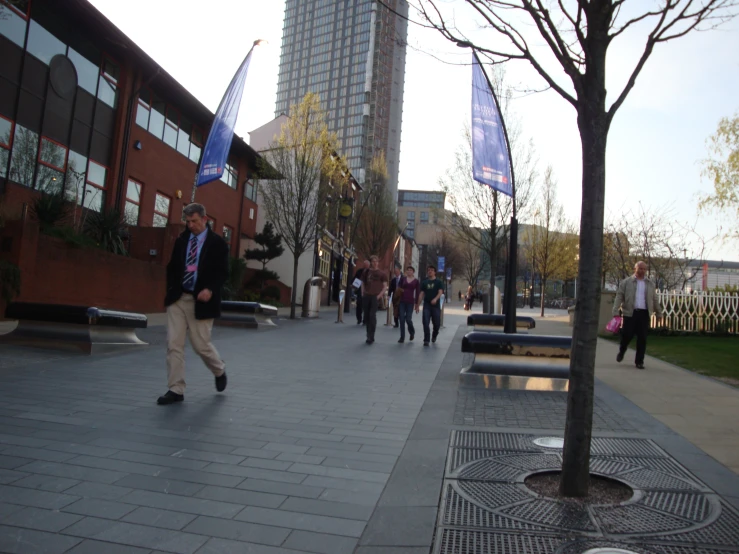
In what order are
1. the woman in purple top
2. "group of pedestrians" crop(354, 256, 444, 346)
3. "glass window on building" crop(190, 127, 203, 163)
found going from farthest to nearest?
"glass window on building" crop(190, 127, 203, 163)
the woman in purple top
"group of pedestrians" crop(354, 256, 444, 346)

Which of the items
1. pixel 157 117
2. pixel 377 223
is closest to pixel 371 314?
pixel 157 117

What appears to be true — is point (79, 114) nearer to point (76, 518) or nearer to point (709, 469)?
point (76, 518)

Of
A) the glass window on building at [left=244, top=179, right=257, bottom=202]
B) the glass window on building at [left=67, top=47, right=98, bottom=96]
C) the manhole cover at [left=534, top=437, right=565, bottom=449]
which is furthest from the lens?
the glass window on building at [left=244, top=179, right=257, bottom=202]

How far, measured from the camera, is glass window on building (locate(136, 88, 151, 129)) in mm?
20909

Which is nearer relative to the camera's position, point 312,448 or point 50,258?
point 312,448

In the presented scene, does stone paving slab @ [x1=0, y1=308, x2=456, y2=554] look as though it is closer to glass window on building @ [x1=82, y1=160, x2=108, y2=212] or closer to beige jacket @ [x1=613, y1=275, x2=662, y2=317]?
beige jacket @ [x1=613, y1=275, x2=662, y2=317]

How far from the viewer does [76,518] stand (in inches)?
113

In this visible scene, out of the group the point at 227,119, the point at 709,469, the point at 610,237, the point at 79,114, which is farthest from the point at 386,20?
the point at 610,237

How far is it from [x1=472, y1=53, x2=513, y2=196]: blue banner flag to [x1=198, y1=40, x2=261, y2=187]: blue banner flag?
6.60m

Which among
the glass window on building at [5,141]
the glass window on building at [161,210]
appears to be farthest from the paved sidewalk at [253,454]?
the glass window on building at [161,210]

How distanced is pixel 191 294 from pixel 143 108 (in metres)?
17.9

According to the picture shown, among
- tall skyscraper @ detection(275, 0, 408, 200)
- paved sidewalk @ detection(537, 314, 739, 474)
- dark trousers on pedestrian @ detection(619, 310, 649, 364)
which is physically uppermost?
tall skyscraper @ detection(275, 0, 408, 200)

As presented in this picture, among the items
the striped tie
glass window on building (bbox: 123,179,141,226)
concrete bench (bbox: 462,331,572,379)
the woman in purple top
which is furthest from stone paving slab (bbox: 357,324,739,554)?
glass window on building (bbox: 123,179,141,226)

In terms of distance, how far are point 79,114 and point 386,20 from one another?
1511 centimetres
